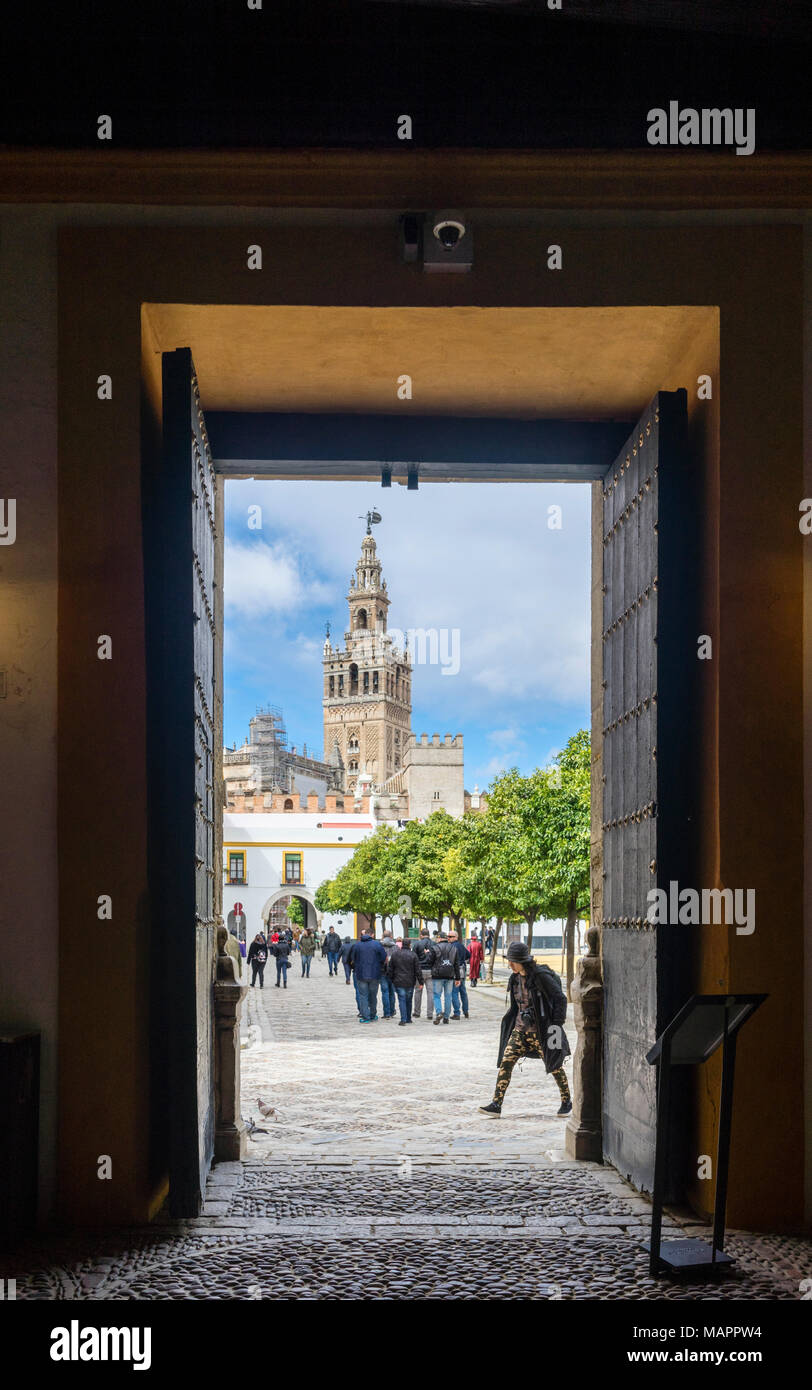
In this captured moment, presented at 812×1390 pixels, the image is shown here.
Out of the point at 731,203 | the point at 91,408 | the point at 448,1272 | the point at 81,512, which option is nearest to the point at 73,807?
the point at 81,512

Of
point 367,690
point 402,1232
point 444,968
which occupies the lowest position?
point 444,968

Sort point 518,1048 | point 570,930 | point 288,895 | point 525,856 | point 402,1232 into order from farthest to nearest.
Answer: point 288,895 < point 570,930 < point 525,856 < point 518,1048 < point 402,1232

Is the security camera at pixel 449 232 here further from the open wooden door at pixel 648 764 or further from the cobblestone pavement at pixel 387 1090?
the cobblestone pavement at pixel 387 1090

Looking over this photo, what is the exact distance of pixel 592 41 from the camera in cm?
697

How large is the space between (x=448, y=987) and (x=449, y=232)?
1771 cm

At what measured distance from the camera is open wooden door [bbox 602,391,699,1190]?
23.7 ft

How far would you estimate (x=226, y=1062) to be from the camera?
847 centimetres

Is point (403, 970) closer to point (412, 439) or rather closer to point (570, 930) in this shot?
point (570, 930)

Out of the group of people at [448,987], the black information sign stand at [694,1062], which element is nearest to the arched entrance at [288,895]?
the group of people at [448,987]

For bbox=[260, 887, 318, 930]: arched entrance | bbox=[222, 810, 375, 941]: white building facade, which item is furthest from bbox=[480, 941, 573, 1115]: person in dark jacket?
bbox=[222, 810, 375, 941]: white building facade

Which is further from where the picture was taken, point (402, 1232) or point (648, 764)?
point (648, 764)

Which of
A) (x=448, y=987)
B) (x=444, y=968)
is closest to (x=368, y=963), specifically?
(x=444, y=968)

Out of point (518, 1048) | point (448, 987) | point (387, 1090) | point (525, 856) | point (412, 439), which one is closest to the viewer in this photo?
point (412, 439)

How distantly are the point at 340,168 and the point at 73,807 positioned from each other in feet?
11.8
